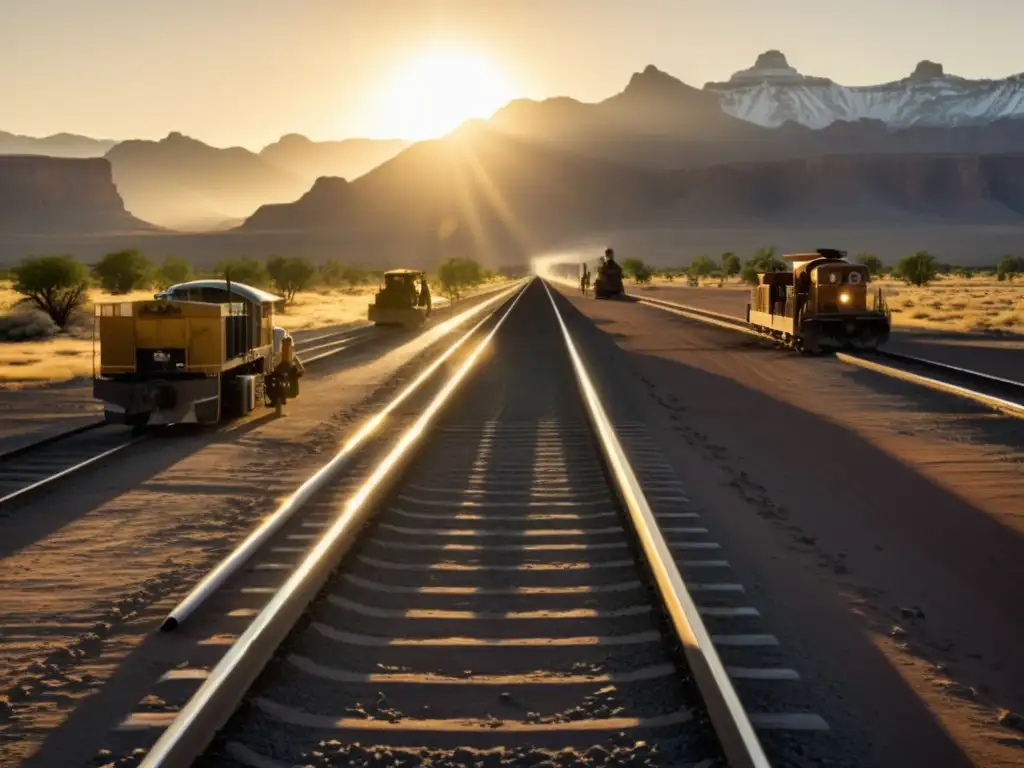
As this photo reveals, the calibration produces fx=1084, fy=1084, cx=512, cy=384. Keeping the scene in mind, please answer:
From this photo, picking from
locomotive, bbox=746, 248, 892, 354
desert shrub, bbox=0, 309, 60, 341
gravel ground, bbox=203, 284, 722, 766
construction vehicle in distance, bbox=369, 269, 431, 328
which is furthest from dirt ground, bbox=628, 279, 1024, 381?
desert shrub, bbox=0, 309, 60, 341

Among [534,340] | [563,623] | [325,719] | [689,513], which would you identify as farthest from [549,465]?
[534,340]

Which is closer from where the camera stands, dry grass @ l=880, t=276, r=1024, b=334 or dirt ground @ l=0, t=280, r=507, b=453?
dirt ground @ l=0, t=280, r=507, b=453

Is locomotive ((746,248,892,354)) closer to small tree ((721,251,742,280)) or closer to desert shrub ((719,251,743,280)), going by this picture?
small tree ((721,251,742,280))

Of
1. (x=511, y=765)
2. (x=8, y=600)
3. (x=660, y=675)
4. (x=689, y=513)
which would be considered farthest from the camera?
(x=689, y=513)

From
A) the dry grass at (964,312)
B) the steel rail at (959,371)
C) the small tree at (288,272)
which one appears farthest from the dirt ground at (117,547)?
the small tree at (288,272)

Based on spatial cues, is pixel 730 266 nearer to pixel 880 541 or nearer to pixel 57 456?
pixel 57 456

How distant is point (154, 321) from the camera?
1591 cm

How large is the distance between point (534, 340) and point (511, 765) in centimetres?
3234

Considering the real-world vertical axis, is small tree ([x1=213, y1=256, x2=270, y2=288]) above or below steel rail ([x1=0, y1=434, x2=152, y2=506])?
above

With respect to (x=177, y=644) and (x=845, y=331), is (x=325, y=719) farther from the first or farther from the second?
(x=845, y=331)

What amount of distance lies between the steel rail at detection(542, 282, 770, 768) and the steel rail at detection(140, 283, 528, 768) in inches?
90.9

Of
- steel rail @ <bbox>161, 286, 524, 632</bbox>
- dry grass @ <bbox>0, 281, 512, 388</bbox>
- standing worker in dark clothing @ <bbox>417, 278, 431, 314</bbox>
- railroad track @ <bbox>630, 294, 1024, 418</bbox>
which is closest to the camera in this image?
steel rail @ <bbox>161, 286, 524, 632</bbox>

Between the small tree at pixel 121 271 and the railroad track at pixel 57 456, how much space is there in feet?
195

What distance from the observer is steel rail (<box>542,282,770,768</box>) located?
4.76 metres
